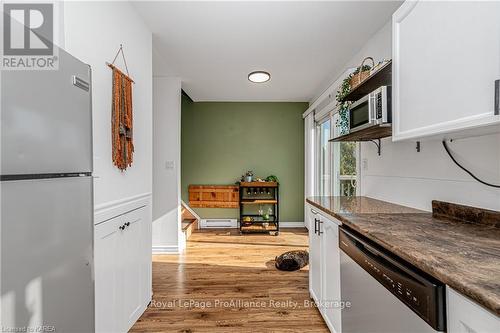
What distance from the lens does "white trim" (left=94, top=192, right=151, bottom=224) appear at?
1.56m

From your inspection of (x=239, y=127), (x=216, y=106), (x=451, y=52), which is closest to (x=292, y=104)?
(x=239, y=127)

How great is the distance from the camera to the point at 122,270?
1861mm

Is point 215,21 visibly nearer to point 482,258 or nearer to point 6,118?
point 6,118

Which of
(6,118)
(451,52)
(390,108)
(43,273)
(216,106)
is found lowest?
(43,273)

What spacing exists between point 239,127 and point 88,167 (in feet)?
13.8

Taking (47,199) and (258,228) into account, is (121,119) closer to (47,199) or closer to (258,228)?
(47,199)

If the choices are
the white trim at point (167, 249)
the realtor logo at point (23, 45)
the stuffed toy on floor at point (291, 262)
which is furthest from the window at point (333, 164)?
the realtor logo at point (23, 45)

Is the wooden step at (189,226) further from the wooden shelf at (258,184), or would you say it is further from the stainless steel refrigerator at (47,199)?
the stainless steel refrigerator at (47,199)

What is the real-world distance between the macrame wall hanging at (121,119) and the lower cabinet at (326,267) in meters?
1.41

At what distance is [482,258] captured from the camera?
866mm

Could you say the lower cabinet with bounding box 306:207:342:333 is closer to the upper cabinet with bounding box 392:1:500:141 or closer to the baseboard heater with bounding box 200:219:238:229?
the upper cabinet with bounding box 392:1:500:141

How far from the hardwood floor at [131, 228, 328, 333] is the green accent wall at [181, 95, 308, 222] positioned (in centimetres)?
158

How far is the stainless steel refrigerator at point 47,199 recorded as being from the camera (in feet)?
2.55

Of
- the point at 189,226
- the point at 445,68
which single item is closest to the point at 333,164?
the point at 189,226
